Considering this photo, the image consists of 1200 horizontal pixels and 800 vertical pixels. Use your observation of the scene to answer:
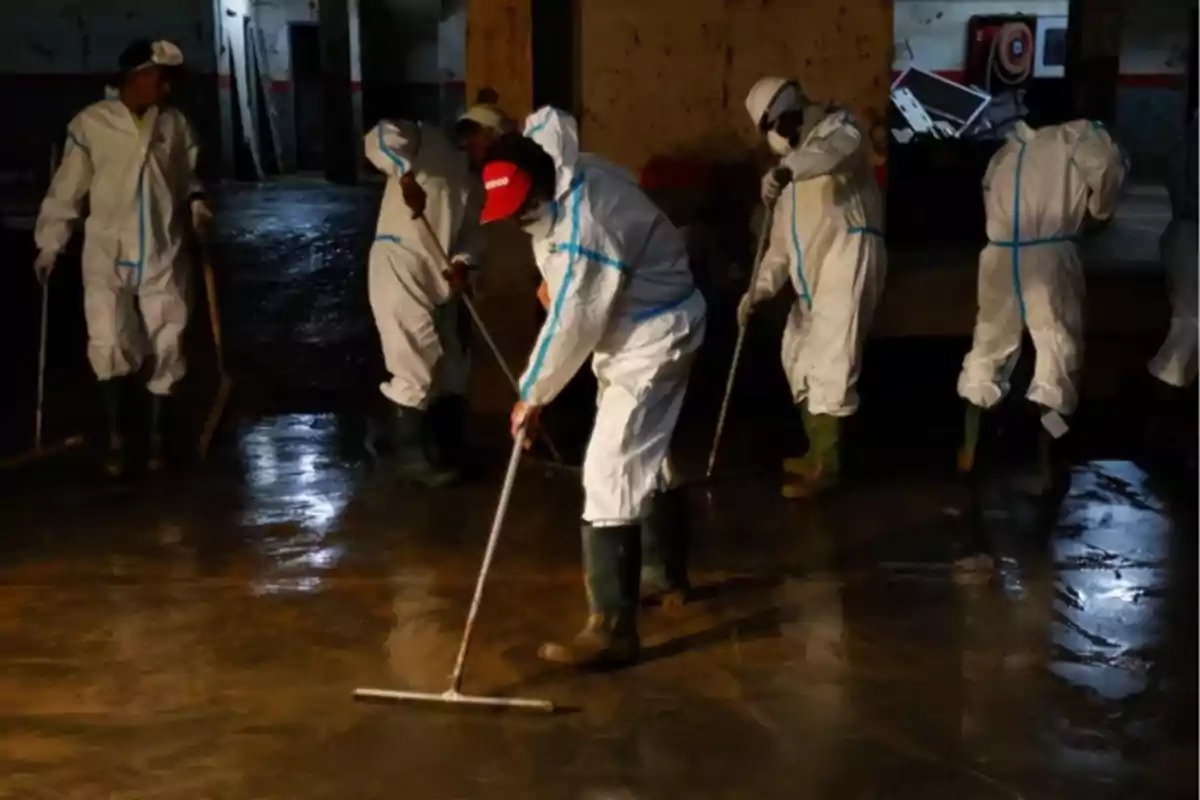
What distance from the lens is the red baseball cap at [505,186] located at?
3.16 meters

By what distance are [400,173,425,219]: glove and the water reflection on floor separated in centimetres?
102

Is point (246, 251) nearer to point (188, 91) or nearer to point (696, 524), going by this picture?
point (188, 91)

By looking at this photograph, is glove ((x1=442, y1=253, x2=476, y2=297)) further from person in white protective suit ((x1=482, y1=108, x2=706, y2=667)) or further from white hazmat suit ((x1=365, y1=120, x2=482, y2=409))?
person in white protective suit ((x1=482, y1=108, x2=706, y2=667))

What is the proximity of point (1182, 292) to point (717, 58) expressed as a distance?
2.07 metres

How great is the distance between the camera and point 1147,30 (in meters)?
14.0

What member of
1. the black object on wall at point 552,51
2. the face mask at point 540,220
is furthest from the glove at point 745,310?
the black object on wall at point 552,51

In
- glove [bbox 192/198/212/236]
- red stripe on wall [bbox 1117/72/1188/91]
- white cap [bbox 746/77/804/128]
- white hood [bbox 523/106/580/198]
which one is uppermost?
red stripe on wall [bbox 1117/72/1188/91]

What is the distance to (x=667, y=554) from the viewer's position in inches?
156

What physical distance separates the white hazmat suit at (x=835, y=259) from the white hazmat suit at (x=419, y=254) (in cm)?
105

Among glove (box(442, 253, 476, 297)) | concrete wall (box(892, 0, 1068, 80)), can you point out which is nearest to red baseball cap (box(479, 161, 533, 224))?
glove (box(442, 253, 476, 297))

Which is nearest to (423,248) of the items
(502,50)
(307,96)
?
(502,50)

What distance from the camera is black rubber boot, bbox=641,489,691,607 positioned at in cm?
389

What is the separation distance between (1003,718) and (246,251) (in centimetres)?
864

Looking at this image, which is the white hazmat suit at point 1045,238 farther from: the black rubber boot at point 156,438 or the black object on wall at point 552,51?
the black rubber boot at point 156,438
